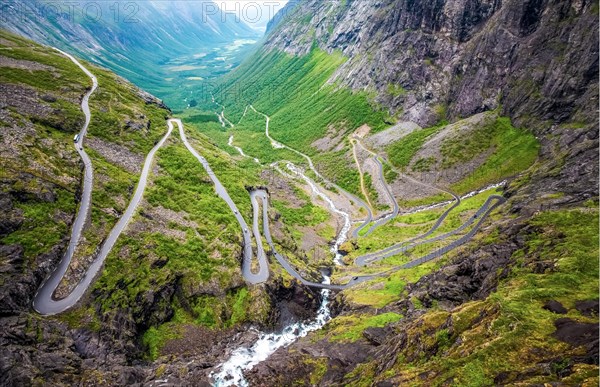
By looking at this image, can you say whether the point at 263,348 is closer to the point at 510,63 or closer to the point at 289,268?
the point at 289,268

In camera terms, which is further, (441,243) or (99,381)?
(441,243)

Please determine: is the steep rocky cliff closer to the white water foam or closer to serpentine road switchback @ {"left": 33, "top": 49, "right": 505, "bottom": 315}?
the white water foam

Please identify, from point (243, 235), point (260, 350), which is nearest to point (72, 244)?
point (243, 235)

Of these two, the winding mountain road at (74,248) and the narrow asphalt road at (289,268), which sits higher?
the winding mountain road at (74,248)

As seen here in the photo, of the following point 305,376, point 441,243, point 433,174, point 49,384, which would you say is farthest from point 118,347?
point 433,174

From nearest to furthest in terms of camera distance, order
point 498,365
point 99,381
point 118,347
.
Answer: point 498,365, point 99,381, point 118,347

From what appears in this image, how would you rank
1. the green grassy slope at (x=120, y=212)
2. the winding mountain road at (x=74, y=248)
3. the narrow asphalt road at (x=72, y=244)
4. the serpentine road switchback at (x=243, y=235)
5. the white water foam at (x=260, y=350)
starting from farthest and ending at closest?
the green grassy slope at (x=120, y=212) < the serpentine road switchback at (x=243, y=235) < the winding mountain road at (x=74, y=248) < the narrow asphalt road at (x=72, y=244) < the white water foam at (x=260, y=350)

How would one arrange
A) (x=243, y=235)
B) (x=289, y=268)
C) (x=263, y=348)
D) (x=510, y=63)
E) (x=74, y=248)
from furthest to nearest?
(x=510, y=63), (x=243, y=235), (x=289, y=268), (x=74, y=248), (x=263, y=348)

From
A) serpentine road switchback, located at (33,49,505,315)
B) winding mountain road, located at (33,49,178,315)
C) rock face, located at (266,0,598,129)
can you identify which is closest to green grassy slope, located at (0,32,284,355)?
winding mountain road, located at (33,49,178,315)

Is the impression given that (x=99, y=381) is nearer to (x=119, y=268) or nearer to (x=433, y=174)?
(x=119, y=268)

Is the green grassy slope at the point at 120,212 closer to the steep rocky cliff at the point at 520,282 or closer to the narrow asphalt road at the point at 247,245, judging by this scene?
the narrow asphalt road at the point at 247,245

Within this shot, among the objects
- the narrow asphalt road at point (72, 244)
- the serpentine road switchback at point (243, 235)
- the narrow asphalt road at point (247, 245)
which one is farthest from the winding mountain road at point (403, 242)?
the narrow asphalt road at point (72, 244)
